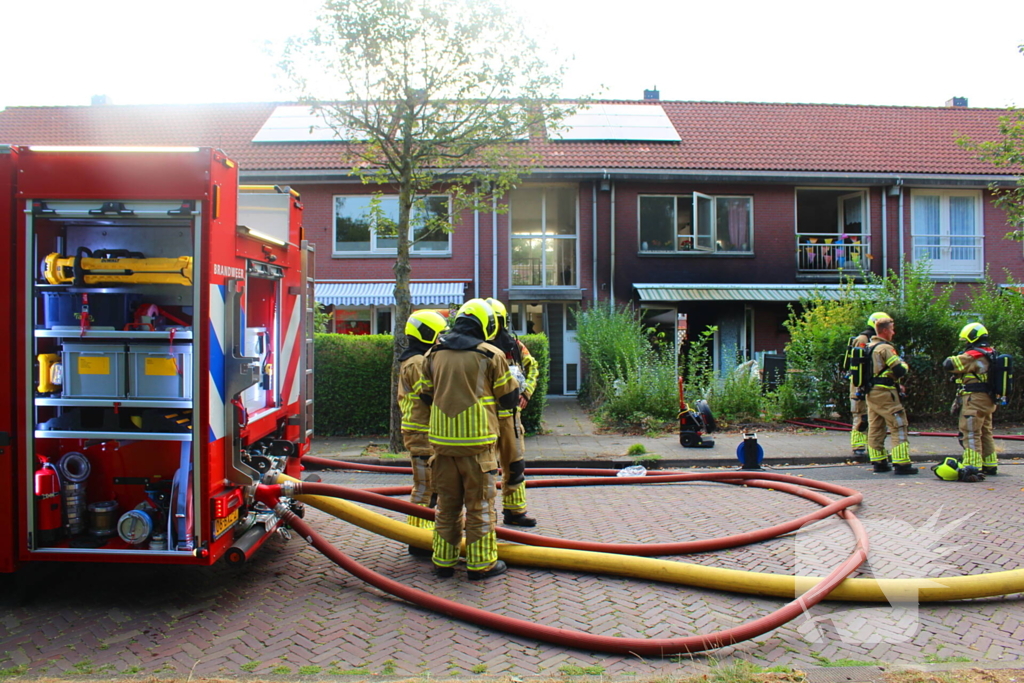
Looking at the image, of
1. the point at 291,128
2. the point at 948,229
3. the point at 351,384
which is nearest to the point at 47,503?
the point at 351,384

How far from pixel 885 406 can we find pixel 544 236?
1130cm

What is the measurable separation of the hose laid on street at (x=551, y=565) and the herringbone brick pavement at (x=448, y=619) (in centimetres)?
8

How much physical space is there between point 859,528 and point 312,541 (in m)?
3.85

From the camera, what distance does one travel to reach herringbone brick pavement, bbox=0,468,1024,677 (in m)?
3.71

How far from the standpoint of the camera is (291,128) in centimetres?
1997

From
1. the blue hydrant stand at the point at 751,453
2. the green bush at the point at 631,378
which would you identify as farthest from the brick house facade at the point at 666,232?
the blue hydrant stand at the point at 751,453

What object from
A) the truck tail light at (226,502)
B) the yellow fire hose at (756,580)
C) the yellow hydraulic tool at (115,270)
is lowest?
the yellow fire hose at (756,580)

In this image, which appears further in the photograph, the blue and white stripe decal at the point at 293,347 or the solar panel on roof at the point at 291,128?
the solar panel on roof at the point at 291,128

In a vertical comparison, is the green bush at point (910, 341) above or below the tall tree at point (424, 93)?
below

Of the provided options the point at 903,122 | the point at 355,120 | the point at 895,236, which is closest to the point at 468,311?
the point at 355,120

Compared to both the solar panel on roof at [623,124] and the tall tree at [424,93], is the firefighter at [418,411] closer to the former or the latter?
the tall tree at [424,93]

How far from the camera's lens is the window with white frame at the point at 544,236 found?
18.7 m

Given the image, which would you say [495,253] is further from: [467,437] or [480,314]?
[467,437]

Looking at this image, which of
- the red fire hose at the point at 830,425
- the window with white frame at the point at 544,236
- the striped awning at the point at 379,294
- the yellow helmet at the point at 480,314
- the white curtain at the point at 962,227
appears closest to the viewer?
the yellow helmet at the point at 480,314
